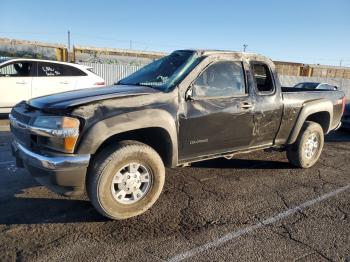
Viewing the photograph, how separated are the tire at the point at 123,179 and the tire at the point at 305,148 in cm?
284

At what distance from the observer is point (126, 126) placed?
12.0 feet

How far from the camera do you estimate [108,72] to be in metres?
18.2

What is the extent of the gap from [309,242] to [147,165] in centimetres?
181

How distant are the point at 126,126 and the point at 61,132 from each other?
2.12 feet

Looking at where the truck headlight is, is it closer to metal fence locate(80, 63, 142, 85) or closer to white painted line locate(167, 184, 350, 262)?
white painted line locate(167, 184, 350, 262)

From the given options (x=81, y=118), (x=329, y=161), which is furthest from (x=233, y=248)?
(x=329, y=161)

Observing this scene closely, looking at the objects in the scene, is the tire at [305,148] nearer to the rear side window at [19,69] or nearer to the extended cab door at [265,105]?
the extended cab door at [265,105]

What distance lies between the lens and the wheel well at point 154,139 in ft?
13.0

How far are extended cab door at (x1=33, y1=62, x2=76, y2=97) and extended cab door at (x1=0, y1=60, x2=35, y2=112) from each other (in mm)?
185

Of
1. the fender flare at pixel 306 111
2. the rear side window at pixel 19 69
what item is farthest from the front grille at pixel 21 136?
the rear side window at pixel 19 69

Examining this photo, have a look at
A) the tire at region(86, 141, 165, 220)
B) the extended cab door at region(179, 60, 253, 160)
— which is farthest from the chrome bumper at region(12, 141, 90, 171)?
the extended cab door at region(179, 60, 253, 160)

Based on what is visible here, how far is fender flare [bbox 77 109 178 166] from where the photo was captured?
11.3 ft

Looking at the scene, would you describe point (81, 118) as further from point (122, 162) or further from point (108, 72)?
point (108, 72)

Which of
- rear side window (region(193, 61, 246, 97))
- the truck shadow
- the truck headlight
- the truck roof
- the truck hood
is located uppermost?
the truck roof
